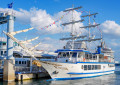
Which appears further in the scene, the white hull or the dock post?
the white hull

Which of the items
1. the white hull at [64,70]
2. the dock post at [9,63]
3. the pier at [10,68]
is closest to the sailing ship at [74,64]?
the white hull at [64,70]

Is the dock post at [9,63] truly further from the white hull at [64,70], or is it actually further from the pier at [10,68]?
the white hull at [64,70]

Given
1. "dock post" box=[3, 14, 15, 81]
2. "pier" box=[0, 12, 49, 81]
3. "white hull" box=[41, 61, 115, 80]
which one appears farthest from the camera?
"white hull" box=[41, 61, 115, 80]

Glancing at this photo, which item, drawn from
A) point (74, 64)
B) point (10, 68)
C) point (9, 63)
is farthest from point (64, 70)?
point (9, 63)

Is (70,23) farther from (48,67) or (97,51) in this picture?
(48,67)

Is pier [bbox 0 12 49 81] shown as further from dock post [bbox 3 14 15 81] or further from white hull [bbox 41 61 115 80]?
white hull [bbox 41 61 115 80]

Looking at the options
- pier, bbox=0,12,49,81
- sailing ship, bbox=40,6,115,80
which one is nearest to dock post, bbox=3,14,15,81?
pier, bbox=0,12,49,81

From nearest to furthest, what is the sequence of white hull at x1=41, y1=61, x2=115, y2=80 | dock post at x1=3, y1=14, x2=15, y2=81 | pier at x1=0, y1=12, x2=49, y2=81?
dock post at x1=3, y1=14, x2=15, y2=81
pier at x1=0, y1=12, x2=49, y2=81
white hull at x1=41, y1=61, x2=115, y2=80

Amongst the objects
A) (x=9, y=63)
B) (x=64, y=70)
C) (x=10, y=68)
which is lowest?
(x=64, y=70)

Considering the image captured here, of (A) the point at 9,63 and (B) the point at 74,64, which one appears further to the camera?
(B) the point at 74,64

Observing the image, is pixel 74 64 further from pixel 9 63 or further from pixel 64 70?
pixel 9 63

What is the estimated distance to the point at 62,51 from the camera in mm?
32125

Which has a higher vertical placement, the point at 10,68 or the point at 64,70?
the point at 10,68

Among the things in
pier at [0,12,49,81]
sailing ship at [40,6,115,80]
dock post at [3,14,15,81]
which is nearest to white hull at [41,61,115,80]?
sailing ship at [40,6,115,80]
